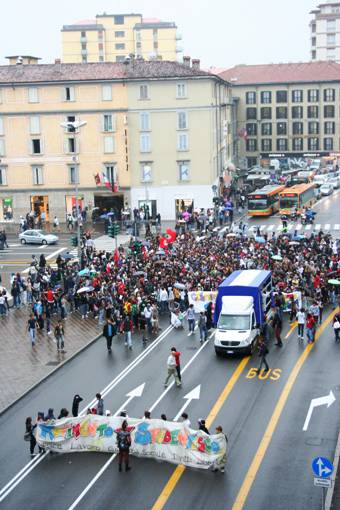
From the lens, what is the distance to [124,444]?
22.1 metres

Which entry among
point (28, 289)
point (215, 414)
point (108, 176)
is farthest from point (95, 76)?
point (215, 414)

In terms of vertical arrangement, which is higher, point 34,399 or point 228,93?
point 228,93

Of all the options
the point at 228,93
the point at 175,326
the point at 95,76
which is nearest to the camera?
the point at 175,326

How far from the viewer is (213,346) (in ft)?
112

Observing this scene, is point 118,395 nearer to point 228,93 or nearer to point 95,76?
point 95,76

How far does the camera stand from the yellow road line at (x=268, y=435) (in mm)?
20578

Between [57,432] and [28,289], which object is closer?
[57,432]

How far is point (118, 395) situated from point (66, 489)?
7365 mm

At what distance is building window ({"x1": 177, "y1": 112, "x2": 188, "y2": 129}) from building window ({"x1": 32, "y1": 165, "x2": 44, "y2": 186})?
13.8m

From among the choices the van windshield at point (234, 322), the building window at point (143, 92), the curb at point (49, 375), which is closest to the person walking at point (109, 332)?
the curb at point (49, 375)

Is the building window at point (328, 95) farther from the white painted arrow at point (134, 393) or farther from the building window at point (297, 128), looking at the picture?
the white painted arrow at point (134, 393)

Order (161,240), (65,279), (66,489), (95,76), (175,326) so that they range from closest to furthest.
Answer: (66,489) < (175,326) < (65,279) < (161,240) < (95,76)

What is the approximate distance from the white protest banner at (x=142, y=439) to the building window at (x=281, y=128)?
102873 mm

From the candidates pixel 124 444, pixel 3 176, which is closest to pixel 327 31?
pixel 3 176
